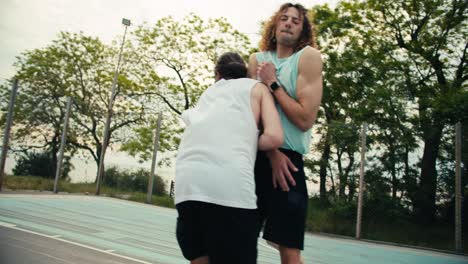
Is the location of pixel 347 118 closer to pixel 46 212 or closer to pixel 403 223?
pixel 403 223

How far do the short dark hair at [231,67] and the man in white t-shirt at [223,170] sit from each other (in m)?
0.07

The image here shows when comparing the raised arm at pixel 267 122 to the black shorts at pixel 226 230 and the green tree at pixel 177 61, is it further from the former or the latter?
the green tree at pixel 177 61

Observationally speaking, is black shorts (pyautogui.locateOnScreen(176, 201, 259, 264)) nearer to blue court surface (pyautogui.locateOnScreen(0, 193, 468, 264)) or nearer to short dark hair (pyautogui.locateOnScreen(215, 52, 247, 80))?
short dark hair (pyautogui.locateOnScreen(215, 52, 247, 80))

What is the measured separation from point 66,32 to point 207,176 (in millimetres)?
21719

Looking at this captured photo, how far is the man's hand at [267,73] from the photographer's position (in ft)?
4.72

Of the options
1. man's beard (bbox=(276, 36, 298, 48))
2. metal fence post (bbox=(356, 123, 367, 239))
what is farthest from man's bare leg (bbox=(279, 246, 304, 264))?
metal fence post (bbox=(356, 123, 367, 239))

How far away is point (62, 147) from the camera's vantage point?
982 centimetres

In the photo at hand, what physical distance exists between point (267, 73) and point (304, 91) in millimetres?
164

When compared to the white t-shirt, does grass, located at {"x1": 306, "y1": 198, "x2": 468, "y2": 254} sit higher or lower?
lower

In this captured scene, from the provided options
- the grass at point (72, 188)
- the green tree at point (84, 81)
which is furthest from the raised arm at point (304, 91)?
the green tree at point (84, 81)

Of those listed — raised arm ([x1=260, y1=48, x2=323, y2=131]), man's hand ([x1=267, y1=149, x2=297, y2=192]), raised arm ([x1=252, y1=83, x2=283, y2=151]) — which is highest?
raised arm ([x1=260, y1=48, x2=323, y2=131])

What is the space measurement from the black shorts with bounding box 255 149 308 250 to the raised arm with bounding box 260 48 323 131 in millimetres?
159

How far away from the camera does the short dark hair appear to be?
1.41 m

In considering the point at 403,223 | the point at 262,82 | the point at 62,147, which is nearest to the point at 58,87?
the point at 62,147
